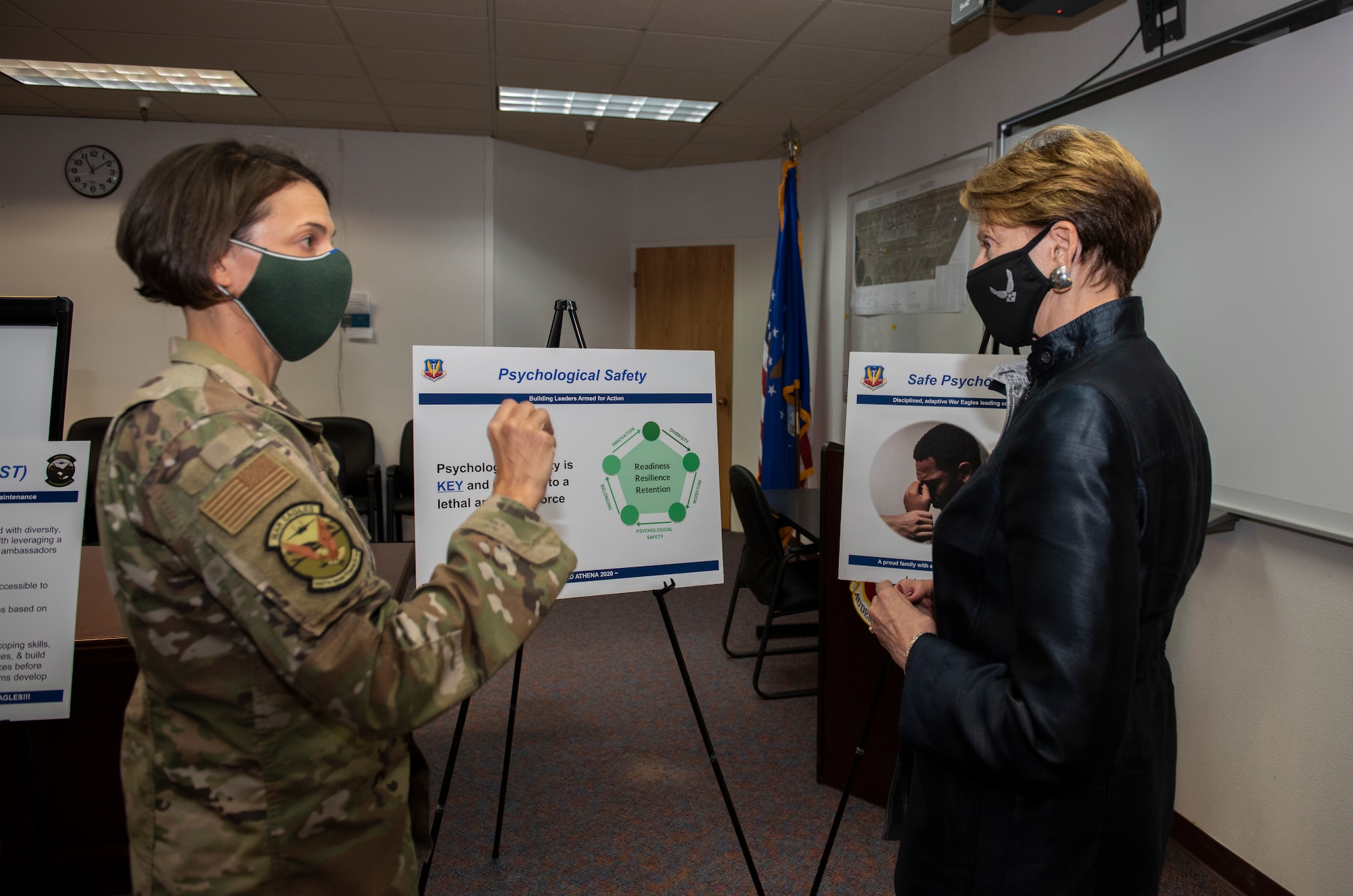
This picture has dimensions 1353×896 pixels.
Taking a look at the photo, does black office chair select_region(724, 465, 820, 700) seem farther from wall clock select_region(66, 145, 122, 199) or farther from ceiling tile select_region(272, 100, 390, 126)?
wall clock select_region(66, 145, 122, 199)

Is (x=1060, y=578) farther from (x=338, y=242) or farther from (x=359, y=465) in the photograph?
(x=338, y=242)

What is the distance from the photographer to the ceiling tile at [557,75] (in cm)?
374

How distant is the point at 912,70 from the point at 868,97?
0.46 metres

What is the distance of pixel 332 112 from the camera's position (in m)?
4.56

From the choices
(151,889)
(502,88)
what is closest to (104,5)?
(502,88)

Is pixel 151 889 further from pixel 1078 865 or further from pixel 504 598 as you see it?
pixel 1078 865

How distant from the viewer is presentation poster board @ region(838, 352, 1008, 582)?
191cm

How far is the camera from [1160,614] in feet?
3.03

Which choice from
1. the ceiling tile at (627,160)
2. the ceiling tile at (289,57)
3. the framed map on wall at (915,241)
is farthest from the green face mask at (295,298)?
the ceiling tile at (627,160)

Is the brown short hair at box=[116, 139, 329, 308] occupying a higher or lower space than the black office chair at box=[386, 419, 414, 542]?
higher

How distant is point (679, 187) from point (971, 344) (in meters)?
3.22

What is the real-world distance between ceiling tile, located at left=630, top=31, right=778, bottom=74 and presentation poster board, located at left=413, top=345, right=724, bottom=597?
231 centimetres

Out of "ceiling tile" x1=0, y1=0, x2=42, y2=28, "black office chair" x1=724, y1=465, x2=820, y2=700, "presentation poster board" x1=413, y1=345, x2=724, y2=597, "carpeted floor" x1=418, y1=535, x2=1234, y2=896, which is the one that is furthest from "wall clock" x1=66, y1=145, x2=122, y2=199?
"presentation poster board" x1=413, y1=345, x2=724, y2=597

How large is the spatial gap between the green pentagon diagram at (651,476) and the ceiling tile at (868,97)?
3.15 meters
